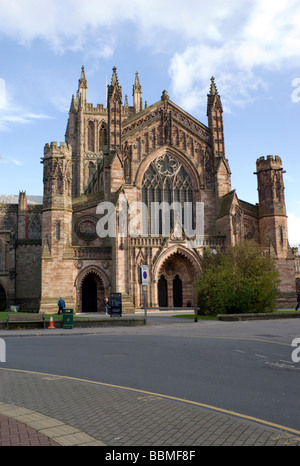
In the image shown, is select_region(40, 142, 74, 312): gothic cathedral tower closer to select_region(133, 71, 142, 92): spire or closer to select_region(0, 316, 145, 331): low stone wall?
select_region(0, 316, 145, 331): low stone wall

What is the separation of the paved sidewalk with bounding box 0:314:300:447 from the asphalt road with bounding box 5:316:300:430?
0.53 m

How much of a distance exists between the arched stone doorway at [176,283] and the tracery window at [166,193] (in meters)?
3.00

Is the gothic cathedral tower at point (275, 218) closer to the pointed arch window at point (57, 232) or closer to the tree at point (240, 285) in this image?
the tree at point (240, 285)

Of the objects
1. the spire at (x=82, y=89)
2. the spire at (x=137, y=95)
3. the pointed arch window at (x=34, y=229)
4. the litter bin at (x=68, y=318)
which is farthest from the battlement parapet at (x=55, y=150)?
the spire at (x=137, y=95)

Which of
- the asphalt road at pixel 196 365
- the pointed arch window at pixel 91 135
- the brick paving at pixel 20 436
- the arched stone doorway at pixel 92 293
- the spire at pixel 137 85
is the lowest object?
the asphalt road at pixel 196 365

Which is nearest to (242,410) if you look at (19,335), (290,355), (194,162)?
(290,355)

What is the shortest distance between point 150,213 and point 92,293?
8.54m

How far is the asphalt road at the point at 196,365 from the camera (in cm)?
674

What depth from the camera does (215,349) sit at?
473 inches

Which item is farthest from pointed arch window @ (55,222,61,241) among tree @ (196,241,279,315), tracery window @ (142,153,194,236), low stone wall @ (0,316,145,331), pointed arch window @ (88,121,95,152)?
pointed arch window @ (88,121,95,152)

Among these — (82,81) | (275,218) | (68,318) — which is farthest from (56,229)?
(82,81)

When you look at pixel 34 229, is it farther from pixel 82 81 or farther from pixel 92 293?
pixel 82 81

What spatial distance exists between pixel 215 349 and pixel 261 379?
391 centimetres
